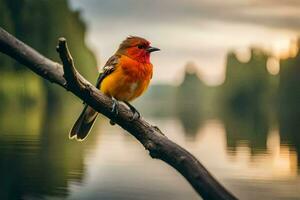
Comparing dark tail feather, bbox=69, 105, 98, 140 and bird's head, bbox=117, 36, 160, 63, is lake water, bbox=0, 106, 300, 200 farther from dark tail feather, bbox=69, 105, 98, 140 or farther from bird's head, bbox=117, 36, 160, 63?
bird's head, bbox=117, 36, 160, 63

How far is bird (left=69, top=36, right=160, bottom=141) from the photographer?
2613 millimetres

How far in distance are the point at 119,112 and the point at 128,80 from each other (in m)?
0.62

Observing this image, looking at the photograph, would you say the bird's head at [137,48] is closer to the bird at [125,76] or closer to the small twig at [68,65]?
the bird at [125,76]

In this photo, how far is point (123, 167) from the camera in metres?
17.2

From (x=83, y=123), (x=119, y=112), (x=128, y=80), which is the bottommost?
(x=119, y=112)

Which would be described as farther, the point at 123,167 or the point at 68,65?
the point at 123,167

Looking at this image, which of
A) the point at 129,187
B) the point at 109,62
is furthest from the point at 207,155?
the point at 109,62

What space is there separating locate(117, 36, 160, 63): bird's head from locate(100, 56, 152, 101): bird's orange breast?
0.15 ft

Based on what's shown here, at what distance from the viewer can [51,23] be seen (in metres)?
31.1

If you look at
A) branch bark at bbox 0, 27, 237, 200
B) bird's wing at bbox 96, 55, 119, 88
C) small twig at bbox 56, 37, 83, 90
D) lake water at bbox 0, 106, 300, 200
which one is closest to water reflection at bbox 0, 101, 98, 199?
lake water at bbox 0, 106, 300, 200

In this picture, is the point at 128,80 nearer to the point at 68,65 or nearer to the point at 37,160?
the point at 68,65

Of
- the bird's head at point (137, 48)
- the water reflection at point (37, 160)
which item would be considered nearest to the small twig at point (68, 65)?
the bird's head at point (137, 48)

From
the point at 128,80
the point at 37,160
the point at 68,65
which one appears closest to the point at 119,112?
the point at 68,65

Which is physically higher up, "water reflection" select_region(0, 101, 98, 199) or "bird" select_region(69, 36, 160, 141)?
"water reflection" select_region(0, 101, 98, 199)
